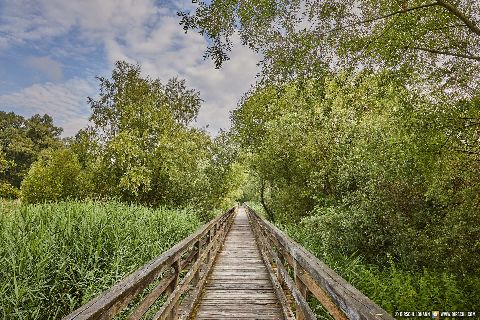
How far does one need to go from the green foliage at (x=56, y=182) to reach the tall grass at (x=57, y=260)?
649 inches

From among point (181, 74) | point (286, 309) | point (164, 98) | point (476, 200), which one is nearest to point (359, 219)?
point (476, 200)

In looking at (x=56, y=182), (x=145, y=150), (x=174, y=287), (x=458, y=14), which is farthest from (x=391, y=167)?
(x=56, y=182)

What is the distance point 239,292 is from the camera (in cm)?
609

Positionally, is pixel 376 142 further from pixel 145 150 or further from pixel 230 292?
pixel 145 150

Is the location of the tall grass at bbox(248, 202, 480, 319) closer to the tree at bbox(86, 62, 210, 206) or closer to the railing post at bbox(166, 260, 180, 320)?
the railing post at bbox(166, 260, 180, 320)

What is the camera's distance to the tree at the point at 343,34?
609 cm

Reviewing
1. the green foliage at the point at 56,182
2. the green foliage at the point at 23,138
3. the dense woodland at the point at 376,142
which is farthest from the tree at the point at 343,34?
the green foliage at the point at 23,138

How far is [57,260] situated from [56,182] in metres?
19.9

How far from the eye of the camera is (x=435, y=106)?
709 centimetres

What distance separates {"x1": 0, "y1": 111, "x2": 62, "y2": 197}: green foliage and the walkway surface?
189ft

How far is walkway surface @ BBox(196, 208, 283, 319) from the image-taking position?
A: 16.0 feet

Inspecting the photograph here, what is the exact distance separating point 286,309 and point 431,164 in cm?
484

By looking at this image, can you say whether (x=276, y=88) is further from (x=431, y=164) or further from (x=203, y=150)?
(x=203, y=150)

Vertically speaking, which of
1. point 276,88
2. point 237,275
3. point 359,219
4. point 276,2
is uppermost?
point 276,2
